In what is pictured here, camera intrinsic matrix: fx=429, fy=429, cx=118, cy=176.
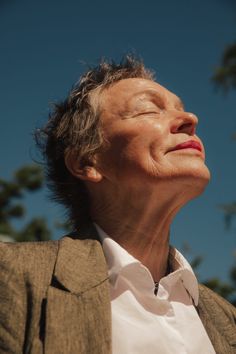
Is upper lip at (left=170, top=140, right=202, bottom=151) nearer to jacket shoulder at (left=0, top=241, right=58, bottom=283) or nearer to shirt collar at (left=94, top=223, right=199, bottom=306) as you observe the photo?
shirt collar at (left=94, top=223, right=199, bottom=306)

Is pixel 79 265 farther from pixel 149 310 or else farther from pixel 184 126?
pixel 184 126

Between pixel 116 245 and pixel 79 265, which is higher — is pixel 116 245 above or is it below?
above

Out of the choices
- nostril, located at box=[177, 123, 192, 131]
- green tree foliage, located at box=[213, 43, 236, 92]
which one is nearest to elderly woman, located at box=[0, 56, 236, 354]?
nostril, located at box=[177, 123, 192, 131]

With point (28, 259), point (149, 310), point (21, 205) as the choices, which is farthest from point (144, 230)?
point (21, 205)

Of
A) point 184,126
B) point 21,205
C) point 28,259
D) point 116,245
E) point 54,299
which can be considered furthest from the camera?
point 21,205

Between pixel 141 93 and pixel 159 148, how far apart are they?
515 mm

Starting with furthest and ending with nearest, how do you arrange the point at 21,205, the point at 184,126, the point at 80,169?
1. the point at 21,205
2. the point at 80,169
3. the point at 184,126

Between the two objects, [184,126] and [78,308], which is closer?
[78,308]

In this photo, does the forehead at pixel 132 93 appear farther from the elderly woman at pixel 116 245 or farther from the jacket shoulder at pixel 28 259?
the jacket shoulder at pixel 28 259

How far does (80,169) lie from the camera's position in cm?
280

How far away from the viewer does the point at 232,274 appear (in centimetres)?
1286

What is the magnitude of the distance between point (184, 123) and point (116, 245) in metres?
0.86

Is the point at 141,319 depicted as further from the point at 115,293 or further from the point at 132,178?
the point at 132,178

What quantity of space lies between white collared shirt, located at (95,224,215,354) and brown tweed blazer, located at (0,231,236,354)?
14 centimetres
